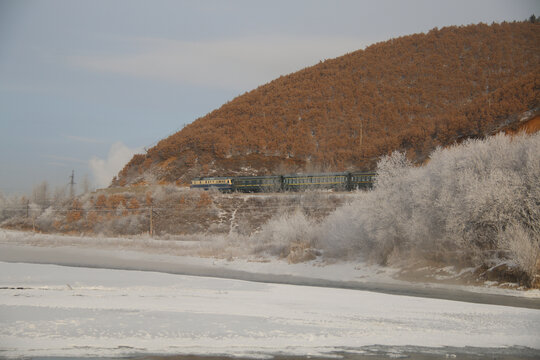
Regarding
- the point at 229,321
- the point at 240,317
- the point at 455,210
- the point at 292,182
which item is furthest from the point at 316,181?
the point at 229,321

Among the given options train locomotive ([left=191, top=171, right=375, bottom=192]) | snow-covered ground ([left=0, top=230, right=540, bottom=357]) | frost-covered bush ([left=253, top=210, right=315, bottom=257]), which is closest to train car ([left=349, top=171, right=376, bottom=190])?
train locomotive ([left=191, top=171, right=375, bottom=192])

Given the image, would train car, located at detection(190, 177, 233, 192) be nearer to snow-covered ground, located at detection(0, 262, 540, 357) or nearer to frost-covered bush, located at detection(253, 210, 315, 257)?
frost-covered bush, located at detection(253, 210, 315, 257)

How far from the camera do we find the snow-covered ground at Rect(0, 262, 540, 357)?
11.4 meters

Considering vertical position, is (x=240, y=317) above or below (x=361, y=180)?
below

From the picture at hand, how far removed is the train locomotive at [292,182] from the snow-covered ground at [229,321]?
3029 centimetres

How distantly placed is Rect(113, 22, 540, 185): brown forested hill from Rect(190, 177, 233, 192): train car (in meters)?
9.19

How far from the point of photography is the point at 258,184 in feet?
175

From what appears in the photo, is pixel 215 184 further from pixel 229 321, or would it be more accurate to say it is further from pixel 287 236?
pixel 229 321

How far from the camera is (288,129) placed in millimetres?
76375

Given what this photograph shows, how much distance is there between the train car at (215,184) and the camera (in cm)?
5406

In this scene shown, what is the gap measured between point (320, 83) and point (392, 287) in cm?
7070

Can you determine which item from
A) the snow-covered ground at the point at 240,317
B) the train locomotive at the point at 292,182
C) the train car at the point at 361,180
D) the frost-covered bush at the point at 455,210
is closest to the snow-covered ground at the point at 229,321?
the snow-covered ground at the point at 240,317

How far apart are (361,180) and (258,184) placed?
1192cm

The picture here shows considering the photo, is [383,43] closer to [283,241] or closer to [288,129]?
[288,129]
